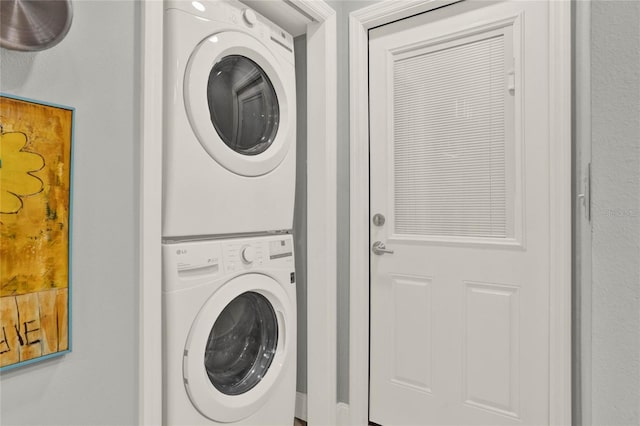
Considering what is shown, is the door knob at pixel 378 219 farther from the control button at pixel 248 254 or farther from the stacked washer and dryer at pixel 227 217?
the control button at pixel 248 254

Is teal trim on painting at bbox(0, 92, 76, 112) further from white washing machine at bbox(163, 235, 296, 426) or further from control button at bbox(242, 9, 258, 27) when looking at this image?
control button at bbox(242, 9, 258, 27)

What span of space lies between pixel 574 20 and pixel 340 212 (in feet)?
3.90

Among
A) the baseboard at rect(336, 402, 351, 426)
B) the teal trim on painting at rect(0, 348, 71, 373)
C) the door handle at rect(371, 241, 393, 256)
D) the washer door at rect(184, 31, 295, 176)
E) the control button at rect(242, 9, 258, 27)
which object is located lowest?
the baseboard at rect(336, 402, 351, 426)

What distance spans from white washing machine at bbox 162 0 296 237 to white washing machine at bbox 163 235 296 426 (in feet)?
0.34

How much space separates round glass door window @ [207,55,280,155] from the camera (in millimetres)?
1499

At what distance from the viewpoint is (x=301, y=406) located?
6.57 ft

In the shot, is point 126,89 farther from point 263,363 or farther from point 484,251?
point 484,251

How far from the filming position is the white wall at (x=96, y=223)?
920 mm

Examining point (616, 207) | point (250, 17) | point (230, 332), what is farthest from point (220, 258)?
point (616, 207)

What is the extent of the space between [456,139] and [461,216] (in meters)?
0.33

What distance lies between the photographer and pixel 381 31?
1875mm

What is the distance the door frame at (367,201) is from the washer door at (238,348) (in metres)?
0.40

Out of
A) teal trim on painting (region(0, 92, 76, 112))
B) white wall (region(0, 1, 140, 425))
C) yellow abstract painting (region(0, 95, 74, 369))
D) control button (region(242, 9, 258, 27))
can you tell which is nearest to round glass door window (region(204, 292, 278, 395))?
white wall (region(0, 1, 140, 425))

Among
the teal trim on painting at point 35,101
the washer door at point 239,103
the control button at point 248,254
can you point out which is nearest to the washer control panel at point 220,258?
the control button at point 248,254
